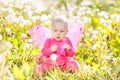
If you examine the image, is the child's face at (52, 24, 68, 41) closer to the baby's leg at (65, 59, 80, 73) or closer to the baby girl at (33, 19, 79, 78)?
the baby girl at (33, 19, 79, 78)

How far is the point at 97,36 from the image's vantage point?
6.52 metres

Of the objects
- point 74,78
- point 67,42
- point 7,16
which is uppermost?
point 7,16

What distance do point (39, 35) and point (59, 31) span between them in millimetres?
324

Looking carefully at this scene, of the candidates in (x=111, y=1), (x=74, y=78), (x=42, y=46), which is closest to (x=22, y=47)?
(x=42, y=46)

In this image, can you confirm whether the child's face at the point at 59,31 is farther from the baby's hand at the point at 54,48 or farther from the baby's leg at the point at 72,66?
the baby's leg at the point at 72,66

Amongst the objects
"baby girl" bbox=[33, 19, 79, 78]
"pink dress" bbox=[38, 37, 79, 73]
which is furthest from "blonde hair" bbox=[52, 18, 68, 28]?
"pink dress" bbox=[38, 37, 79, 73]

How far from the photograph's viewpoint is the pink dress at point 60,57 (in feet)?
17.2

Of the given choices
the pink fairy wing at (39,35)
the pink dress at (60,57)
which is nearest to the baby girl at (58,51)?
the pink dress at (60,57)

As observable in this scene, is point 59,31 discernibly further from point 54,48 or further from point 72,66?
point 72,66

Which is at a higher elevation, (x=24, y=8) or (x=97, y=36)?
(x=24, y=8)

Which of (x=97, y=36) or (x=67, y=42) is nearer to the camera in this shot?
(x=67, y=42)

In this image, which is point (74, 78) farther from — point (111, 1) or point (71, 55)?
point (111, 1)

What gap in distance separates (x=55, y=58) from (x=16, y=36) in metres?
1.20

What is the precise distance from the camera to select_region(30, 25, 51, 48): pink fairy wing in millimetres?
5465
